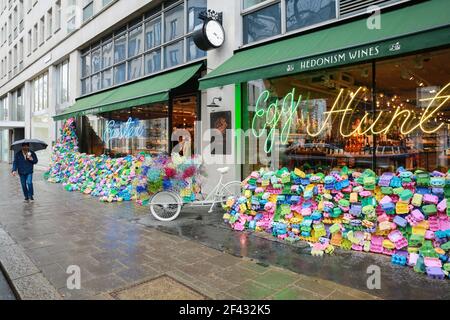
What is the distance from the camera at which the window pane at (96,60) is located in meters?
15.7

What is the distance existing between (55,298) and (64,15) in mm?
19649

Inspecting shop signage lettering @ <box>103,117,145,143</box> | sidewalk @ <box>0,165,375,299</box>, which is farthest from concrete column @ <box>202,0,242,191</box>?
shop signage lettering @ <box>103,117,145,143</box>

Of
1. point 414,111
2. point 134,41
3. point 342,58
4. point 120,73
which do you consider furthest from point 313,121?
point 120,73

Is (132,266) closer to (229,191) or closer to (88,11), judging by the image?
(229,191)

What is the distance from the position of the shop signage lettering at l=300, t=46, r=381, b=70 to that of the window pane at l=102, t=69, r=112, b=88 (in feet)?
37.0

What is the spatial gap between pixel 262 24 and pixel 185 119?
4.14 m

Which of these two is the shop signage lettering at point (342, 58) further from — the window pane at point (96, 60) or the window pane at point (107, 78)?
the window pane at point (96, 60)

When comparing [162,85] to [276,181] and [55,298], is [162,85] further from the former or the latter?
[55,298]

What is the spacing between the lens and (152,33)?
12008 mm

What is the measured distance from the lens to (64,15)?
61.8 ft

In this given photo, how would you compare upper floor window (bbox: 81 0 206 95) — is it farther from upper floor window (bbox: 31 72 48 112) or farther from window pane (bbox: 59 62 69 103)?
upper floor window (bbox: 31 72 48 112)

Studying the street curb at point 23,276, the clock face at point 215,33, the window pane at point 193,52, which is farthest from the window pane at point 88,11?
the street curb at point 23,276

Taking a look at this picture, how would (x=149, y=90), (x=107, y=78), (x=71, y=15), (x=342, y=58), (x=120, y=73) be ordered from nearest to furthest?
(x=342, y=58) < (x=149, y=90) < (x=120, y=73) < (x=107, y=78) < (x=71, y=15)
